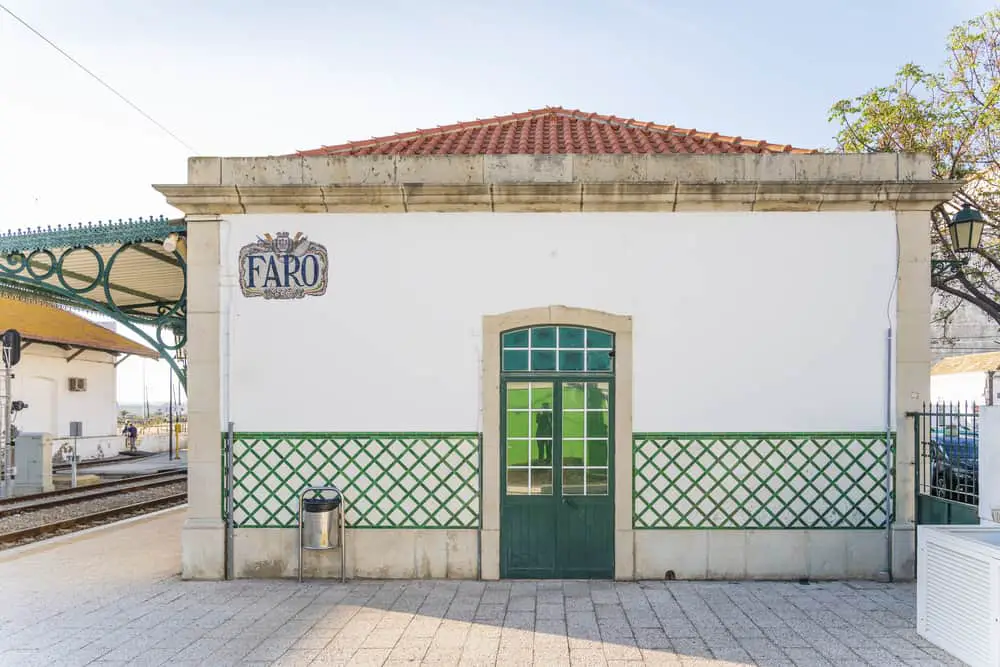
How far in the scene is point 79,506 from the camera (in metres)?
13.9

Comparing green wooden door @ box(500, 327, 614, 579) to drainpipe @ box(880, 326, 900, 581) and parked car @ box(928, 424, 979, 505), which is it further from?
parked car @ box(928, 424, 979, 505)

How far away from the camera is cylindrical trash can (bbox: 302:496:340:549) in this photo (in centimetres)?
703

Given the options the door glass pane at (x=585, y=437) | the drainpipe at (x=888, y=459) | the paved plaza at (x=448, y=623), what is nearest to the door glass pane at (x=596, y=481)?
the door glass pane at (x=585, y=437)

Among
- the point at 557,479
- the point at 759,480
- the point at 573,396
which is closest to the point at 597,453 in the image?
the point at 557,479

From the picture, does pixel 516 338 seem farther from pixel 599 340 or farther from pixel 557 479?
pixel 557 479

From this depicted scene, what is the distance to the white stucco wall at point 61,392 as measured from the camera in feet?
81.5

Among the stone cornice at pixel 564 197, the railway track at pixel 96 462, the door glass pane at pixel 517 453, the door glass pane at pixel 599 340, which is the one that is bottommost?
the railway track at pixel 96 462

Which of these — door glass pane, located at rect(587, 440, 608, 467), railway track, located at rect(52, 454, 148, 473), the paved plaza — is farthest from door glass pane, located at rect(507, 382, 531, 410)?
railway track, located at rect(52, 454, 148, 473)

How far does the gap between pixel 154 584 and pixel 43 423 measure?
22.9 m

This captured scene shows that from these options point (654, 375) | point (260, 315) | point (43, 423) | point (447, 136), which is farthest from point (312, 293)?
point (43, 423)

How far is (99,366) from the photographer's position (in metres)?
29.2

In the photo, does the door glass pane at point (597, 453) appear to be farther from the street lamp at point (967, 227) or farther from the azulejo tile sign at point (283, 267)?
the street lamp at point (967, 227)

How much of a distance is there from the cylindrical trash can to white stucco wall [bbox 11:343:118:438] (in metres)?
22.6

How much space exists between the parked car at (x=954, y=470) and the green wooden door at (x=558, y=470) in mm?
3331
